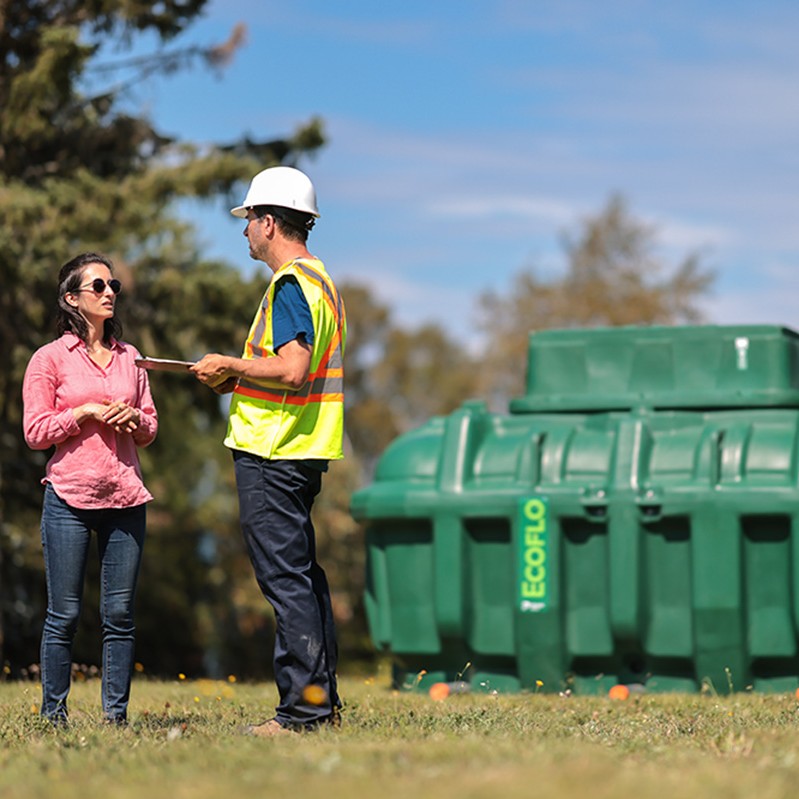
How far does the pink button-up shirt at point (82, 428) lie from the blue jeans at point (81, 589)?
7 centimetres

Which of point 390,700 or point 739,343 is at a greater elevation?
point 739,343

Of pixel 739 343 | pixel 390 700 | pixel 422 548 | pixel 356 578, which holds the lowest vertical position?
pixel 356 578

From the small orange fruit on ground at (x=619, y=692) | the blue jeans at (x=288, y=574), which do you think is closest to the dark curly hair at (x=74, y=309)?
the blue jeans at (x=288, y=574)

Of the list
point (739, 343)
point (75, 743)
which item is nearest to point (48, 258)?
point (739, 343)

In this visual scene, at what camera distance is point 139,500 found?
239 inches

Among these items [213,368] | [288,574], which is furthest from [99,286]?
[288,574]

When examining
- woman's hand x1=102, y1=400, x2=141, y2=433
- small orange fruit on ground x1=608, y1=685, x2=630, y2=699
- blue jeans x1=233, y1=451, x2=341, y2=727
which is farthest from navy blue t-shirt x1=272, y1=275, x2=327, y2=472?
small orange fruit on ground x1=608, y1=685, x2=630, y2=699

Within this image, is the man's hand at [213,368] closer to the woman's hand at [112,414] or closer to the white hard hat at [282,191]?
the woman's hand at [112,414]

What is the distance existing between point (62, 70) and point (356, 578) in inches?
862

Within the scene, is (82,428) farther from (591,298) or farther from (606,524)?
(591,298)

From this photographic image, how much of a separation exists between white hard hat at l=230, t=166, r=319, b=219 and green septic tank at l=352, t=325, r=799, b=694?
137 inches

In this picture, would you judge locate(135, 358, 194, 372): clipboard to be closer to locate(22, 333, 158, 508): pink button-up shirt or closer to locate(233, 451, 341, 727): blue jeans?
locate(22, 333, 158, 508): pink button-up shirt

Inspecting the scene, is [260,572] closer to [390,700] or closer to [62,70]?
[390,700]

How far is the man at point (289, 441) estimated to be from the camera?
18.7 feet
